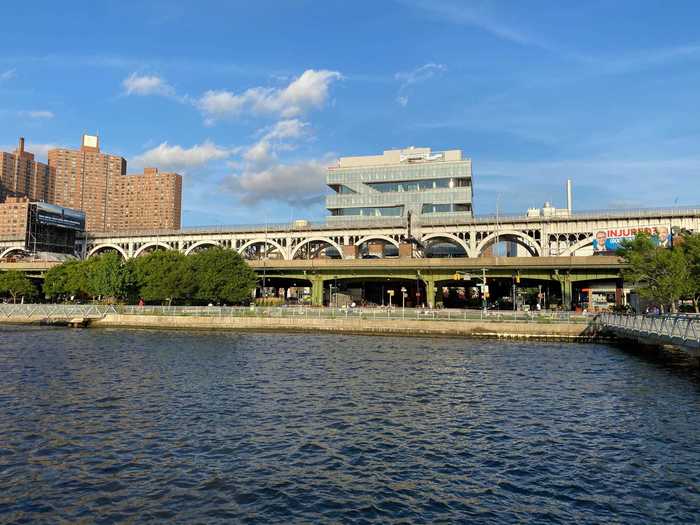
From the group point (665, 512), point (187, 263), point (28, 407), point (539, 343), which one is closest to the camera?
point (665, 512)

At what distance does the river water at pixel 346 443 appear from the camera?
15.2 metres

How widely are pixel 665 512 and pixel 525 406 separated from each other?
12904mm

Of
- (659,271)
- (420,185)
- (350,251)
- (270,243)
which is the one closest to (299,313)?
(659,271)

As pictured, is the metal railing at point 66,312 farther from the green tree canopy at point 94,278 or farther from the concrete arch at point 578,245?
the concrete arch at point 578,245

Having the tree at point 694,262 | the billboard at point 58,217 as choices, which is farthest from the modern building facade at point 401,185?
the billboard at point 58,217

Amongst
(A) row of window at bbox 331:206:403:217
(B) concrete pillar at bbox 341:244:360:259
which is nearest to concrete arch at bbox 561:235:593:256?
(B) concrete pillar at bbox 341:244:360:259

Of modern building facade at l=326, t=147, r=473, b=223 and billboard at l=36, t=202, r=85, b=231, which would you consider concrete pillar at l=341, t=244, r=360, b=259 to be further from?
billboard at l=36, t=202, r=85, b=231

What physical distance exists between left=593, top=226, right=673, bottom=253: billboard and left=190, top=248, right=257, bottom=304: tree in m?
70.6

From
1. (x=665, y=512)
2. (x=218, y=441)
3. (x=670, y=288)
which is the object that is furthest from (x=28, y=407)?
(x=670, y=288)

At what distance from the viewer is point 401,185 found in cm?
15262

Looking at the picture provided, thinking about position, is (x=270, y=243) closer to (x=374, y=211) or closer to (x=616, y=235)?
(x=374, y=211)

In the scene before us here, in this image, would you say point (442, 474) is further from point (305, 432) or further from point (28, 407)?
Answer: point (28, 407)

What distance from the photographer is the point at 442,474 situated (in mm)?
18047

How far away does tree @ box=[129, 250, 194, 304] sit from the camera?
9119cm
